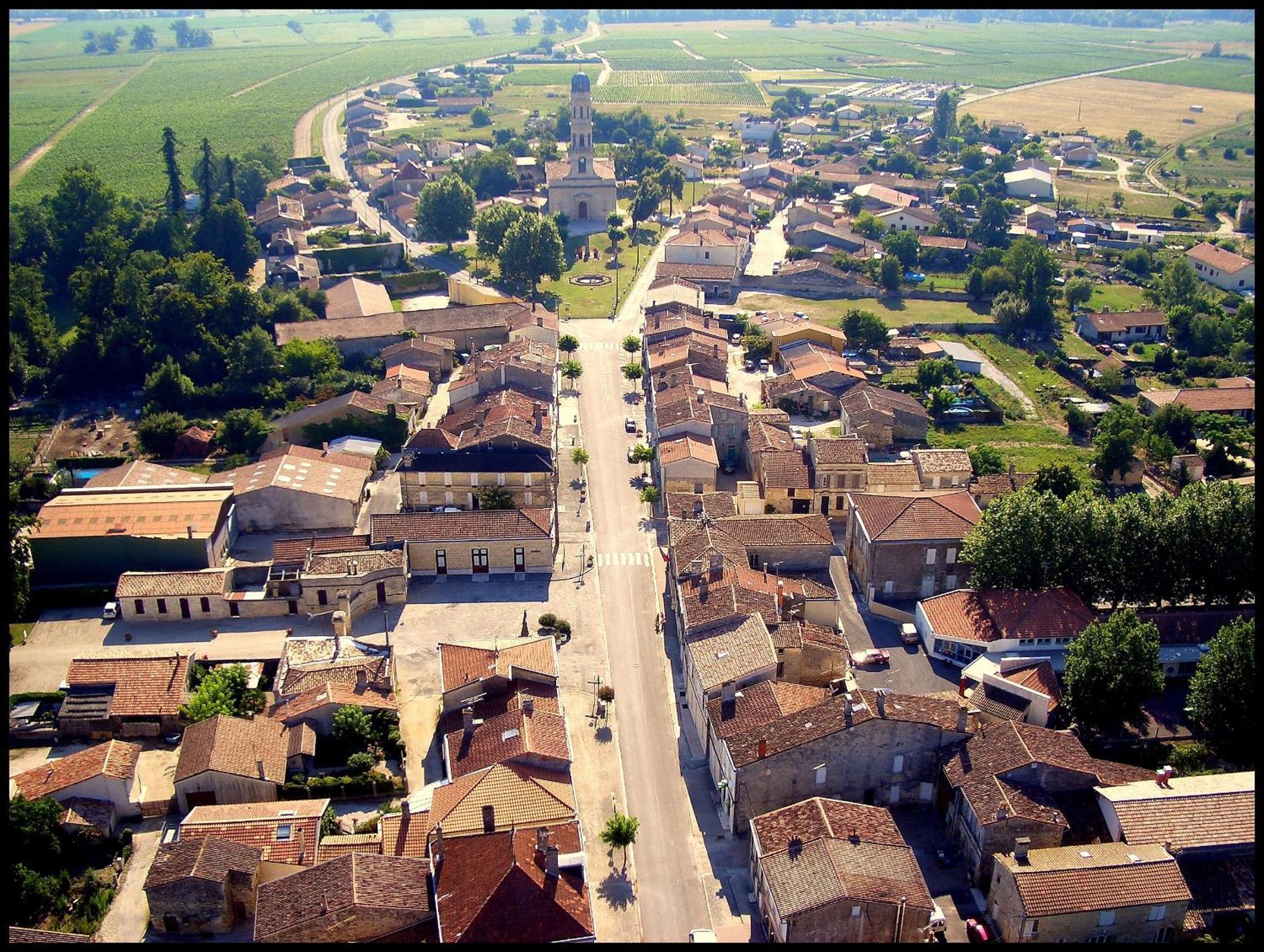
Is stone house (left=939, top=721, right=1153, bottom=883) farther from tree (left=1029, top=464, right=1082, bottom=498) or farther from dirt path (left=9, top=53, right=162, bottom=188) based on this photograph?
dirt path (left=9, top=53, right=162, bottom=188)

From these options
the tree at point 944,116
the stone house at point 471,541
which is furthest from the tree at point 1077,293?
the tree at point 944,116

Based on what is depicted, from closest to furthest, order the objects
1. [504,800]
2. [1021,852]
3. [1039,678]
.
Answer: [1021,852], [504,800], [1039,678]

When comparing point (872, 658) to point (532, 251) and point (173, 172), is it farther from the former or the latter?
point (173, 172)

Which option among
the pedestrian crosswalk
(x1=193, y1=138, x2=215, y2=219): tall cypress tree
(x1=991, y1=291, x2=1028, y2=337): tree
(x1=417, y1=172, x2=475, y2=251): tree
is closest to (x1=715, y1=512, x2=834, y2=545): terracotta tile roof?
the pedestrian crosswalk

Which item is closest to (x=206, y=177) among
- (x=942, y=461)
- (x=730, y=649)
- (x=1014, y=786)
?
(x=942, y=461)

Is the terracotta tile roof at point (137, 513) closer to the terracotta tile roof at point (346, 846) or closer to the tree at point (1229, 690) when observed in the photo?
the terracotta tile roof at point (346, 846)

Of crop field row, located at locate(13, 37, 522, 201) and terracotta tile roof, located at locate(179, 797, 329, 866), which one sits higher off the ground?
terracotta tile roof, located at locate(179, 797, 329, 866)
